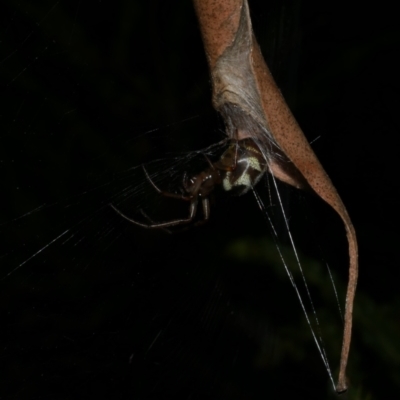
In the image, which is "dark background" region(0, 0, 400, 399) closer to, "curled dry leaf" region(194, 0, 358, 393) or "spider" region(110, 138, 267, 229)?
"spider" region(110, 138, 267, 229)

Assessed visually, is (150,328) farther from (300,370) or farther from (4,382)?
(300,370)

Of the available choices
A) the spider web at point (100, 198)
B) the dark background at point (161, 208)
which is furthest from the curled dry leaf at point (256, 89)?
the spider web at point (100, 198)

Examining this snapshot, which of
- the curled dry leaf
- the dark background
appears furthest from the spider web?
the curled dry leaf

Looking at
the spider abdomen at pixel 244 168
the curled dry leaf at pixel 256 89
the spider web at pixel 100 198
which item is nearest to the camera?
the curled dry leaf at pixel 256 89

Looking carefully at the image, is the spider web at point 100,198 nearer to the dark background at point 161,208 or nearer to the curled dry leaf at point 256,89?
the dark background at point 161,208

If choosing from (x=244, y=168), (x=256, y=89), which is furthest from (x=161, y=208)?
(x=256, y=89)

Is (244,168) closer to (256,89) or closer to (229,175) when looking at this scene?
(229,175)

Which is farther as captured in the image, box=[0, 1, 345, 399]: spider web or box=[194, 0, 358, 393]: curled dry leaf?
box=[0, 1, 345, 399]: spider web
